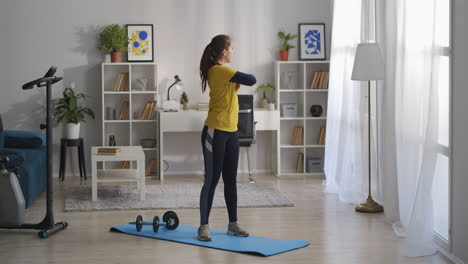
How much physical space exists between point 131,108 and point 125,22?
1.01m

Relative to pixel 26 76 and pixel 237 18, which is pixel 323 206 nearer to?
pixel 237 18

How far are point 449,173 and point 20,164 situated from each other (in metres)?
3.60

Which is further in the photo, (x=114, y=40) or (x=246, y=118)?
(x=114, y=40)

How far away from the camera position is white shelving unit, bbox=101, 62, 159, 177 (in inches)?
325

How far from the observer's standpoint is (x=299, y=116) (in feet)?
28.2

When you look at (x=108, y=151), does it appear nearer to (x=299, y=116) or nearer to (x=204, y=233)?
(x=204, y=233)

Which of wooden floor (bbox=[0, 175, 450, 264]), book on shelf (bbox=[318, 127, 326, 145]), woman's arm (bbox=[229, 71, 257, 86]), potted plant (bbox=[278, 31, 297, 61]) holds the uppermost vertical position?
potted plant (bbox=[278, 31, 297, 61])

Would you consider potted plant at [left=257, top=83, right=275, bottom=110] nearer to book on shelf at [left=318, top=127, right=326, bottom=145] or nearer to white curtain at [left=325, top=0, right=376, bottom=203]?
book on shelf at [left=318, top=127, right=326, bottom=145]

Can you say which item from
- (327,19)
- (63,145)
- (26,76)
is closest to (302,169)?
(327,19)

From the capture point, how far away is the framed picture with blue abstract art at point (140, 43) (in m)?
8.24

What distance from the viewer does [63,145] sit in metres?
7.96

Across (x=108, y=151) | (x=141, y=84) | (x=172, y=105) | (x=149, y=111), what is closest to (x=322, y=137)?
(x=172, y=105)

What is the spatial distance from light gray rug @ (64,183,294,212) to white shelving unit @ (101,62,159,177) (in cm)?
94

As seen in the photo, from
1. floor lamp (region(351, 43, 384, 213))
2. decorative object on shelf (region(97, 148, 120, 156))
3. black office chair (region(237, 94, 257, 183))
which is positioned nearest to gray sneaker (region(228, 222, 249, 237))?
floor lamp (region(351, 43, 384, 213))
